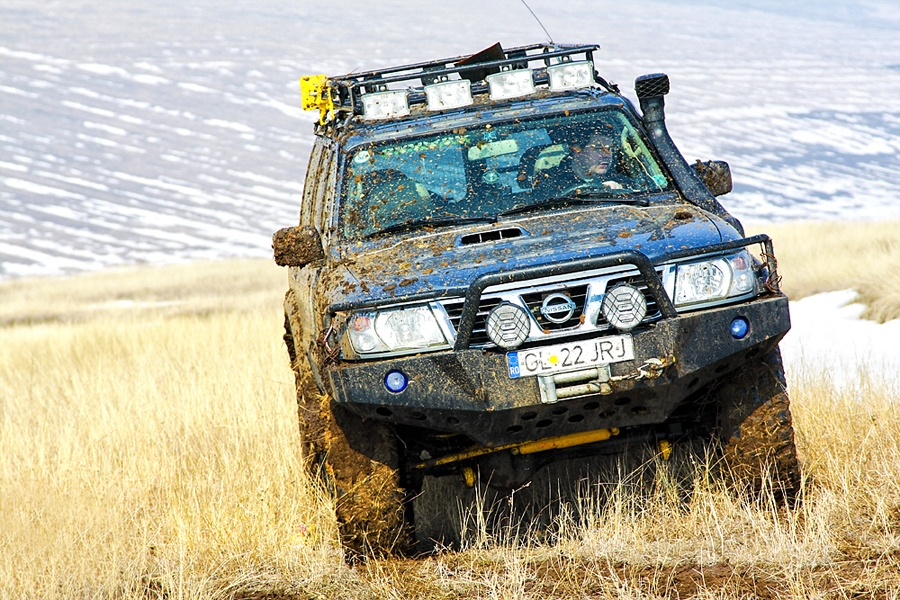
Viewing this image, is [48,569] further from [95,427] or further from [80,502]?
[95,427]

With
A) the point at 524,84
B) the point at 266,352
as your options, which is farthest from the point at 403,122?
the point at 266,352

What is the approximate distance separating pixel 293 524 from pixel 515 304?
1764 mm

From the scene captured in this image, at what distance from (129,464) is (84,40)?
2668 inches

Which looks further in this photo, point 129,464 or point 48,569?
point 129,464

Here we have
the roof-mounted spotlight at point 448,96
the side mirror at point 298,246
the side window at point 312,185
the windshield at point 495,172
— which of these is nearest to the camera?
the side mirror at point 298,246

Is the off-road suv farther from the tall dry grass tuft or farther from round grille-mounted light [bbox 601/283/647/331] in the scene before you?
the tall dry grass tuft

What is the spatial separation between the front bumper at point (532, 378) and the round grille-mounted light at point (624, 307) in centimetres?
5

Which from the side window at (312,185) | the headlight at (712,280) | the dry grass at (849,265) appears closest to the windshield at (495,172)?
the side window at (312,185)

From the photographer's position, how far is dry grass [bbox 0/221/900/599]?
445 centimetres

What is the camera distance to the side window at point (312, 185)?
21.2 feet

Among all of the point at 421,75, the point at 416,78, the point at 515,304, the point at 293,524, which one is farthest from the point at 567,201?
the point at 293,524

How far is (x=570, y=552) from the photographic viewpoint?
4828 mm

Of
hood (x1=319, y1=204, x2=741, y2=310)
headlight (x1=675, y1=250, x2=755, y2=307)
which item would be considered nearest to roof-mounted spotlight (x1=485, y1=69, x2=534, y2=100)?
hood (x1=319, y1=204, x2=741, y2=310)

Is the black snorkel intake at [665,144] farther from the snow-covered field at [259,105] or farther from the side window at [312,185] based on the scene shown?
the snow-covered field at [259,105]
